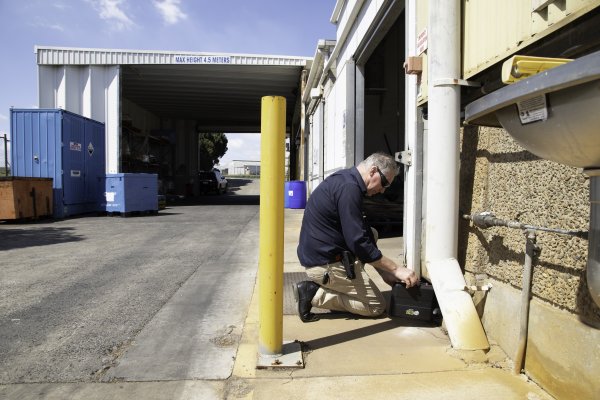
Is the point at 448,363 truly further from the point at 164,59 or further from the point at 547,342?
the point at 164,59

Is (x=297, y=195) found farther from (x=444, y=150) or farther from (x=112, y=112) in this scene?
(x=444, y=150)

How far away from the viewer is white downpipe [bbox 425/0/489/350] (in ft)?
11.8

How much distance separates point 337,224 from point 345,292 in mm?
615

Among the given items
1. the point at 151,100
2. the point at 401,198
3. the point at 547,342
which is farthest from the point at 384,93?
the point at 151,100

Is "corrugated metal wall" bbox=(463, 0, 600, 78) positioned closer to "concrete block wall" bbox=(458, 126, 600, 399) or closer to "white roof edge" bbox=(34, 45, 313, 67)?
"concrete block wall" bbox=(458, 126, 600, 399)

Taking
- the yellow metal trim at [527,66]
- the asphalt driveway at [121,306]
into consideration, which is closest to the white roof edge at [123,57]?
the asphalt driveway at [121,306]

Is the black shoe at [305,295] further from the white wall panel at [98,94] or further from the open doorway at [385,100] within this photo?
the white wall panel at [98,94]

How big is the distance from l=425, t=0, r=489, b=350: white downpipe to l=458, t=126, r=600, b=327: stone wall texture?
189 mm

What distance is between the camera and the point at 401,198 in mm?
10133

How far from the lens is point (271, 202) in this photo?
3.05 metres

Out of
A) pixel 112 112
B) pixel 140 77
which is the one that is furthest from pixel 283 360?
pixel 140 77

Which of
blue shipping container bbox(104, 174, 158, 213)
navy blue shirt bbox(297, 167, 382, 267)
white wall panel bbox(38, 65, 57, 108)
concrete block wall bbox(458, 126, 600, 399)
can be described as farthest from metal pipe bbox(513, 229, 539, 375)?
white wall panel bbox(38, 65, 57, 108)

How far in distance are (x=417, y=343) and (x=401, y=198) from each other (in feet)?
22.3

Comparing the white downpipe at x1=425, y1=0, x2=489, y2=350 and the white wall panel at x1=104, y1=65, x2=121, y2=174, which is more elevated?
the white wall panel at x1=104, y1=65, x2=121, y2=174
